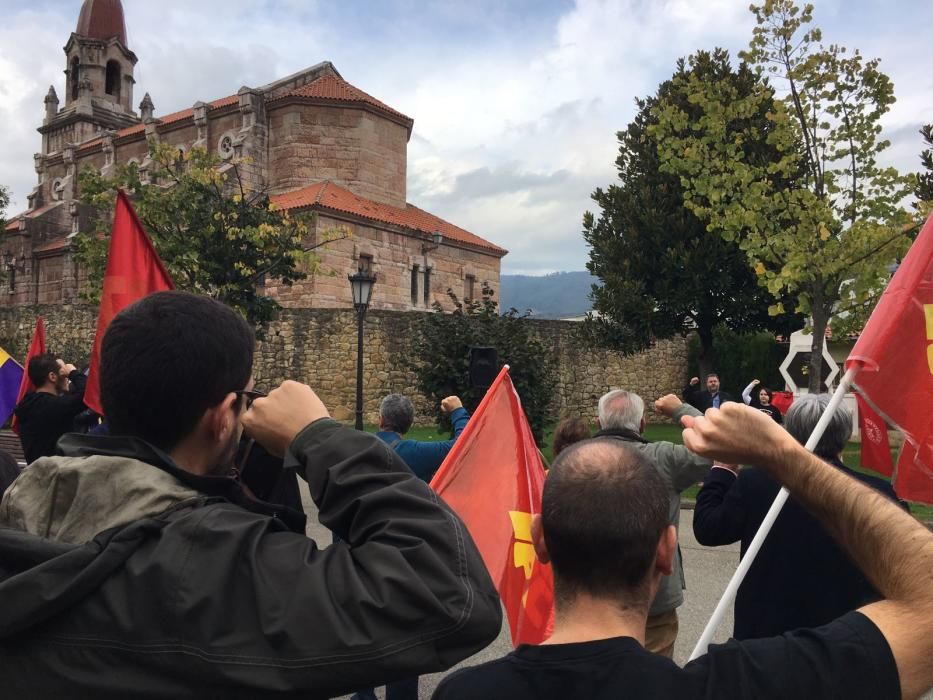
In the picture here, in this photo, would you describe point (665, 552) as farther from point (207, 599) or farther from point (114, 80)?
point (114, 80)

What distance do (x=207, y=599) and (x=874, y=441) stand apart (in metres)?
3.31

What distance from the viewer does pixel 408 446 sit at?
4879 mm

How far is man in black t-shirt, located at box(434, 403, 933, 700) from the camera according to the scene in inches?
51.1

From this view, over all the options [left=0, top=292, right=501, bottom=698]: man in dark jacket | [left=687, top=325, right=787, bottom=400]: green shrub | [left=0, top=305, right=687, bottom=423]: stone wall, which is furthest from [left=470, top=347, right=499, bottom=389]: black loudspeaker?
[left=687, top=325, right=787, bottom=400]: green shrub

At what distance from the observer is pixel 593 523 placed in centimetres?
151

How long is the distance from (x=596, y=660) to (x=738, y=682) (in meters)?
0.23

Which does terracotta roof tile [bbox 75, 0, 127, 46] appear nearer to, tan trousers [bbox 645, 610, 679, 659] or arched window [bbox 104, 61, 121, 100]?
arched window [bbox 104, 61, 121, 100]

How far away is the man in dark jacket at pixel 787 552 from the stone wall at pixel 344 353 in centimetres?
1951

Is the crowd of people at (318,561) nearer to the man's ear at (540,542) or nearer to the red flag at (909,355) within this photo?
the man's ear at (540,542)

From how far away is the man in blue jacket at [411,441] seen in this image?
4836 mm

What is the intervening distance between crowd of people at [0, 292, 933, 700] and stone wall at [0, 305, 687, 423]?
21129 millimetres

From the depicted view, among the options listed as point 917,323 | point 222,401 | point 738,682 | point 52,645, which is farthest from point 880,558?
point 917,323

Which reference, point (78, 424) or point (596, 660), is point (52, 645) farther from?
point (78, 424)

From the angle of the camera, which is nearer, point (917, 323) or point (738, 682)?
point (738, 682)
